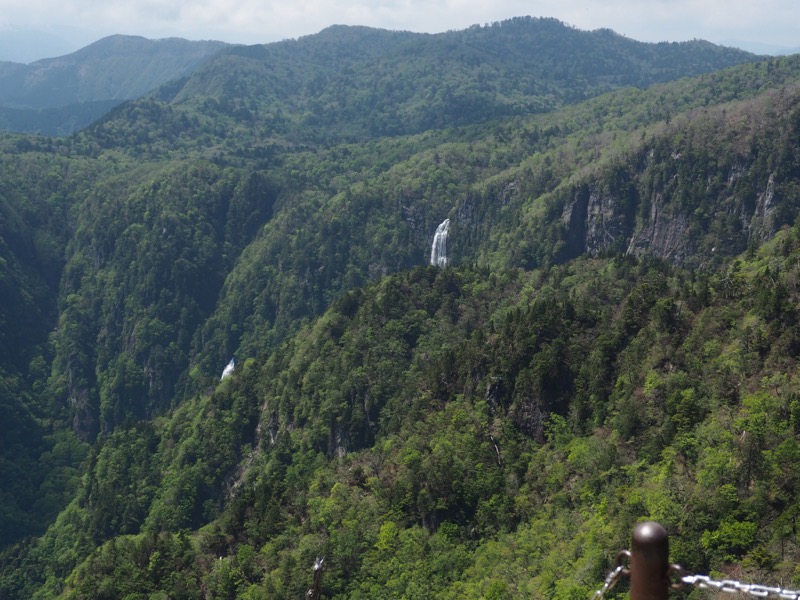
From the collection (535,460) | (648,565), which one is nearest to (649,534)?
(648,565)

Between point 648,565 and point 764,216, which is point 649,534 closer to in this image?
point 648,565

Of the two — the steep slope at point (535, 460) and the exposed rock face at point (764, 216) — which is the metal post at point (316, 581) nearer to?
the steep slope at point (535, 460)

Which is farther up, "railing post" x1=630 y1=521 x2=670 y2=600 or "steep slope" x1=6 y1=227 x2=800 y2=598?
"railing post" x1=630 y1=521 x2=670 y2=600

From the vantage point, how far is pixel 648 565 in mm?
9781

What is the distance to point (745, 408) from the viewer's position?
6003cm

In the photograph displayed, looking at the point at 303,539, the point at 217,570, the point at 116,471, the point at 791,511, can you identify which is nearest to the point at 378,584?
the point at 303,539

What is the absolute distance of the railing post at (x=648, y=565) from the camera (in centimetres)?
963

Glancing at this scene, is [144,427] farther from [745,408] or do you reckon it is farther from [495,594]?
[745,408]

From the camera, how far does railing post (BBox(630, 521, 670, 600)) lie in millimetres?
9633

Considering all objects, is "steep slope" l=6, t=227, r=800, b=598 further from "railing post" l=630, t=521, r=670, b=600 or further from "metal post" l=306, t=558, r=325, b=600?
"railing post" l=630, t=521, r=670, b=600

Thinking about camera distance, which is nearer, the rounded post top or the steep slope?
the rounded post top

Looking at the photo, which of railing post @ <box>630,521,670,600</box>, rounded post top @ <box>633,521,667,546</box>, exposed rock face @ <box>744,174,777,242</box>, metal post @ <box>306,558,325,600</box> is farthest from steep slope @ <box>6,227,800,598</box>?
exposed rock face @ <box>744,174,777,242</box>

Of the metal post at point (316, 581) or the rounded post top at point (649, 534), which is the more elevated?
the rounded post top at point (649, 534)

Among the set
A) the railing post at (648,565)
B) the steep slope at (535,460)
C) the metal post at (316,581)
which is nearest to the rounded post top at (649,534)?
the railing post at (648,565)
